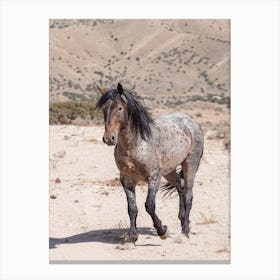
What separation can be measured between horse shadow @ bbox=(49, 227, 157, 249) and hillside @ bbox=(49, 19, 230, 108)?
161ft

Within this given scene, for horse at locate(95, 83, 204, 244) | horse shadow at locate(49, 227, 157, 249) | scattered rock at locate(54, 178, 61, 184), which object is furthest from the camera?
scattered rock at locate(54, 178, 61, 184)

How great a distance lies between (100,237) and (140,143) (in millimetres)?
2001

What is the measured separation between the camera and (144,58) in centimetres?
7744

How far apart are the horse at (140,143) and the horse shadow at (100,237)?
62cm

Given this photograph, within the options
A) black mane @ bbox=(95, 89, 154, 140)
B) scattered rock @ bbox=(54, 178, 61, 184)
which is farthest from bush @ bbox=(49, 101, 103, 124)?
black mane @ bbox=(95, 89, 154, 140)

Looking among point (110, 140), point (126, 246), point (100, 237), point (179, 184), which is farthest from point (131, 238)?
point (110, 140)

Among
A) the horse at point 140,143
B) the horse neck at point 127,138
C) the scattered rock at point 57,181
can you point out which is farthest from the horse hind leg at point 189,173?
the scattered rock at point 57,181

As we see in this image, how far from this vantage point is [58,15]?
36.0 feet

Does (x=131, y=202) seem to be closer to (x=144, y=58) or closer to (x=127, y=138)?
(x=127, y=138)

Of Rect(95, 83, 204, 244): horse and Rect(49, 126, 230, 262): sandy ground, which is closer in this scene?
Rect(95, 83, 204, 244): horse

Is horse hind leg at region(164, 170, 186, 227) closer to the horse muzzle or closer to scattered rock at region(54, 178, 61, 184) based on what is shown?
the horse muzzle

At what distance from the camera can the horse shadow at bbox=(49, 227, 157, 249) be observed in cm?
1032

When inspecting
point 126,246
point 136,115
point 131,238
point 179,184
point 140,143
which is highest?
point 136,115

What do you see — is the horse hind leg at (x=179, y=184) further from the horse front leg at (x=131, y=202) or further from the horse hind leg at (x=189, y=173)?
the horse front leg at (x=131, y=202)
